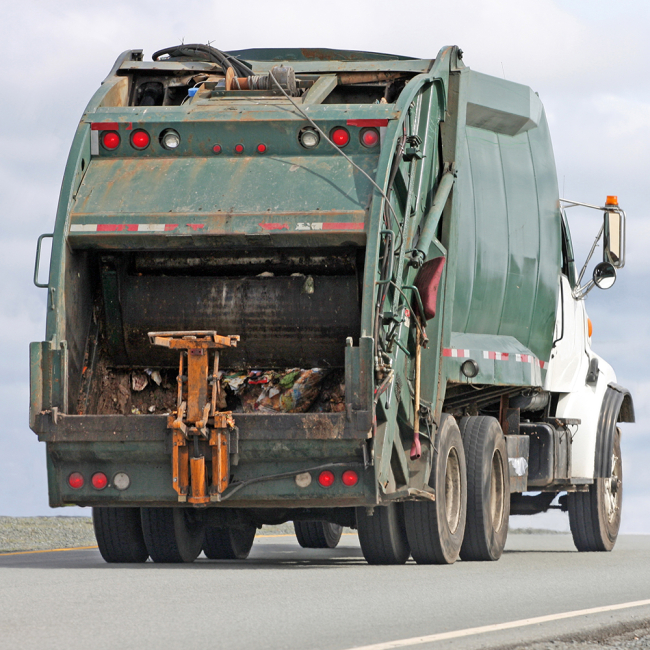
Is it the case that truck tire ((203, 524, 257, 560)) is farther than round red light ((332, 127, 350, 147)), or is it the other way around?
truck tire ((203, 524, 257, 560))

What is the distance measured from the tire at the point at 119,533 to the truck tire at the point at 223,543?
1120 mm

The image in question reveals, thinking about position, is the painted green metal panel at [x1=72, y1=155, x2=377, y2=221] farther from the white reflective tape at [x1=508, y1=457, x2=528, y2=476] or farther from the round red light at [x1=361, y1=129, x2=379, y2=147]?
the white reflective tape at [x1=508, y1=457, x2=528, y2=476]

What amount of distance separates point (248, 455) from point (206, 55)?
363cm

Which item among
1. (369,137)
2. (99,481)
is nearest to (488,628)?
(99,481)

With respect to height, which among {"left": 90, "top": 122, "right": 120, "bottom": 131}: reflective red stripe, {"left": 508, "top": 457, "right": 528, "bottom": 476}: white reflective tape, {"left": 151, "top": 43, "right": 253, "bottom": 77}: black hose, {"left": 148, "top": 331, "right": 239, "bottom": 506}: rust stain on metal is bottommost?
{"left": 508, "top": 457, "right": 528, "bottom": 476}: white reflective tape

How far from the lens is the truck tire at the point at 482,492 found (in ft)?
34.8

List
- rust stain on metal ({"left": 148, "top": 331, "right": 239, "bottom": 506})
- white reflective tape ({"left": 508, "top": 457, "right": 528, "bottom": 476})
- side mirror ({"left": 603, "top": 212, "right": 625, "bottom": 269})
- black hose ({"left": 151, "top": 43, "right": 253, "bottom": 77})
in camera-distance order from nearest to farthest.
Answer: rust stain on metal ({"left": 148, "top": 331, "right": 239, "bottom": 506})
black hose ({"left": 151, "top": 43, "right": 253, "bottom": 77})
white reflective tape ({"left": 508, "top": 457, "right": 528, "bottom": 476})
side mirror ({"left": 603, "top": 212, "right": 625, "bottom": 269})

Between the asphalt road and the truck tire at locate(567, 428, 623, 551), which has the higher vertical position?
the asphalt road

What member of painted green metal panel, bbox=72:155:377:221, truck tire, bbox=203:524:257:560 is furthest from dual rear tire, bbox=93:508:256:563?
painted green metal panel, bbox=72:155:377:221

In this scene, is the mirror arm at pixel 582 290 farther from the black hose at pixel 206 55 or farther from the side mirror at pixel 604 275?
the black hose at pixel 206 55

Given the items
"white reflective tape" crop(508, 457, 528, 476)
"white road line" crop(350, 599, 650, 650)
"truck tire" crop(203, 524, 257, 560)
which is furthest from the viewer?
"white reflective tape" crop(508, 457, 528, 476)

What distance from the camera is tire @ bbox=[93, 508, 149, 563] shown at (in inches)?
398

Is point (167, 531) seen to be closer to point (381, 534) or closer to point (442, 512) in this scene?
point (381, 534)

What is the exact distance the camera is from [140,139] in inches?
371
